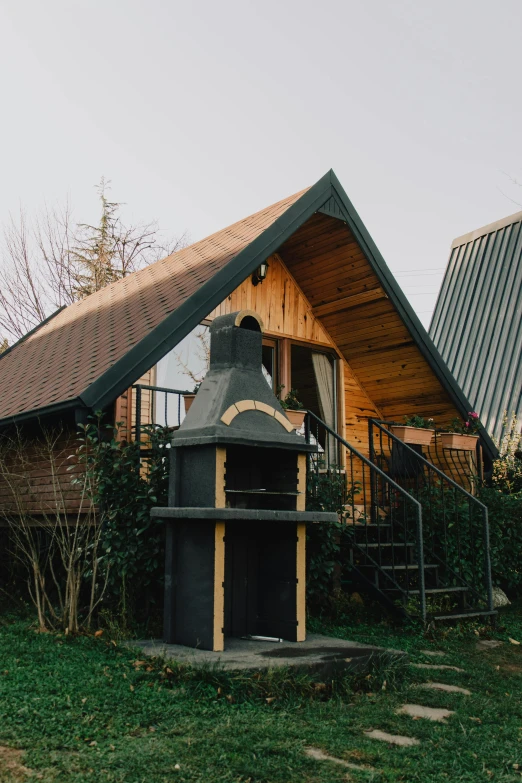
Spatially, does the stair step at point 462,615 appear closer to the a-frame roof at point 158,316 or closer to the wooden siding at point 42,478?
the a-frame roof at point 158,316

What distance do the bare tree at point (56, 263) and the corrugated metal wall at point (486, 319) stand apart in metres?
10.5

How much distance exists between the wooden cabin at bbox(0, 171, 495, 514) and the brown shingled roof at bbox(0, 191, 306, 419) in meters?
0.03

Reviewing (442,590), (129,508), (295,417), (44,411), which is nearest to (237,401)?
(129,508)

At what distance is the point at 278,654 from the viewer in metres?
4.98

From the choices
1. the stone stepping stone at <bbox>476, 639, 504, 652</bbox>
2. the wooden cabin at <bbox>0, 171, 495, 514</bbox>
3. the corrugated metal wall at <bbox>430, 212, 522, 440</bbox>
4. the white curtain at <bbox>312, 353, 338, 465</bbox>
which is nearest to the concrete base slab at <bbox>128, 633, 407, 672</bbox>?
the stone stepping stone at <bbox>476, 639, 504, 652</bbox>

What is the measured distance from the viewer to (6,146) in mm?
13617

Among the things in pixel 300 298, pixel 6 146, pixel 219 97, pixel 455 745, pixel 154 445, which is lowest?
pixel 455 745

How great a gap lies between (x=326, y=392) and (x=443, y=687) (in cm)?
535

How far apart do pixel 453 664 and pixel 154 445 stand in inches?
119

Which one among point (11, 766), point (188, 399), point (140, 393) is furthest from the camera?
point (188, 399)

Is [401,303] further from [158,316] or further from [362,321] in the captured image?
[158,316]

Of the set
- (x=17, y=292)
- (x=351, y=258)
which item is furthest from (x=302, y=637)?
(x=17, y=292)

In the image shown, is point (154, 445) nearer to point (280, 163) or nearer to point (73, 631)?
point (73, 631)

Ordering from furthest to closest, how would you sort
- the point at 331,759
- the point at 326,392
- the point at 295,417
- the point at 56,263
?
the point at 56,263 < the point at 326,392 < the point at 295,417 < the point at 331,759
